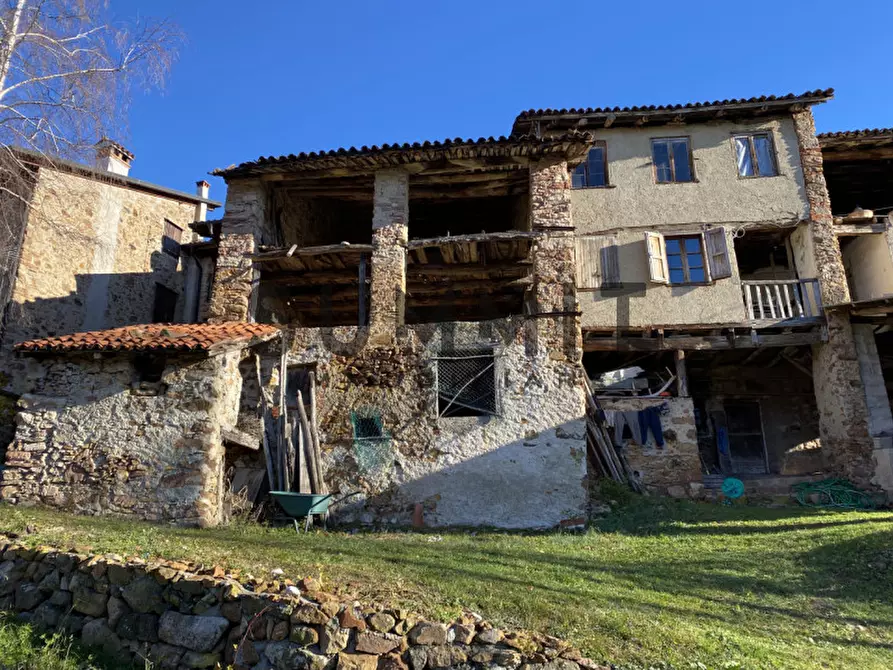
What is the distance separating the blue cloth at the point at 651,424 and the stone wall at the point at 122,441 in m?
7.83

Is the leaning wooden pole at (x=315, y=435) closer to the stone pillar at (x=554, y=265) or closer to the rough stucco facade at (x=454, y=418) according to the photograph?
the rough stucco facade at (x=454, y=418)

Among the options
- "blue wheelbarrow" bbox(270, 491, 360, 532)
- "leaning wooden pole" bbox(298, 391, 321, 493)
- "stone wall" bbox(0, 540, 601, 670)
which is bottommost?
"stone wall" bbox(0, 540, 601, 670)

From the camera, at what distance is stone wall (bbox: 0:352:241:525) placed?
853 centimetres

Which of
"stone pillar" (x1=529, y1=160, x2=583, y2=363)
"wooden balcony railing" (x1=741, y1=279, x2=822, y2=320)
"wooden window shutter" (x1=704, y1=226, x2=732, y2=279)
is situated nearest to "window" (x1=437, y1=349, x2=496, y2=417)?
"stone pillar" (x1=529, y1=160, x2=583, y2=363)

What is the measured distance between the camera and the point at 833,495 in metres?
11.5

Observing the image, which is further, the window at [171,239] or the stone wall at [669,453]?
the window at [171,239]

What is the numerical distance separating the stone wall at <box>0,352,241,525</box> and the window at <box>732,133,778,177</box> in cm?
1231

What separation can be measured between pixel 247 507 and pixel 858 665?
300 inches

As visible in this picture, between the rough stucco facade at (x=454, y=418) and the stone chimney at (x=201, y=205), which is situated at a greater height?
the stone chimney at (x=201, y=205)

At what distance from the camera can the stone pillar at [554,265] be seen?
10031 millimetres

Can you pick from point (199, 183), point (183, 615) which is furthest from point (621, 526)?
point (199, 183)

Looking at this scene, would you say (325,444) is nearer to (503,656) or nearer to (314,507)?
(314,507)

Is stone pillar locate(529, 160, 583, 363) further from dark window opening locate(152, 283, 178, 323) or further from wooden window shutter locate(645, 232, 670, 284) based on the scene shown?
dark window opening locate(152, 283, 178, 323)

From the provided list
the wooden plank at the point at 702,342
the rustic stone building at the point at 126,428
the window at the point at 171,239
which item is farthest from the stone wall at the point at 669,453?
the window at the point at 171,239
